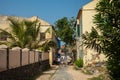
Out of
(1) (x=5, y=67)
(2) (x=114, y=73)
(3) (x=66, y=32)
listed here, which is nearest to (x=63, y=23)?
(3) (x=66, y=32)

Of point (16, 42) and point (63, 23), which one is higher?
point (63, 23)

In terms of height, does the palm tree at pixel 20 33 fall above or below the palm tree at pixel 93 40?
above

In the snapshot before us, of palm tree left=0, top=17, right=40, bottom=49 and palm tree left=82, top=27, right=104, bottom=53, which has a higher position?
palm tree left=0, top=17, right=40, bottom=49

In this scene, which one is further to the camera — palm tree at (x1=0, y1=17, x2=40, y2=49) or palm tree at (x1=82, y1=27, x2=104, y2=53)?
palm tree at (x1=0, y1=17, x2=40, y2=49)

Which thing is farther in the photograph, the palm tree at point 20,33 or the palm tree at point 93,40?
the palm tree at point 20,33

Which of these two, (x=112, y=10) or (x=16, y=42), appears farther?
(x=16, y=42)

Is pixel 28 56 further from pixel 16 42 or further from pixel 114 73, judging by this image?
pixel 114 73

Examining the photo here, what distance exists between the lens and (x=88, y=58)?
107ft

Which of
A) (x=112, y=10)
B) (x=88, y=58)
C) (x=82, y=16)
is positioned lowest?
(x=88, y=58)

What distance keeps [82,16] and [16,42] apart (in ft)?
28.4

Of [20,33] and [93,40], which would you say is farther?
[20,33]

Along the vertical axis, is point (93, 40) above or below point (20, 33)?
below

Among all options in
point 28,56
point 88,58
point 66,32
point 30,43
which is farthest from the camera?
point 66,32

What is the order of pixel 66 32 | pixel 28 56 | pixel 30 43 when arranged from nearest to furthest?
1. pixel 28 56
2. pixel 30 43
3. pixel 66 32
